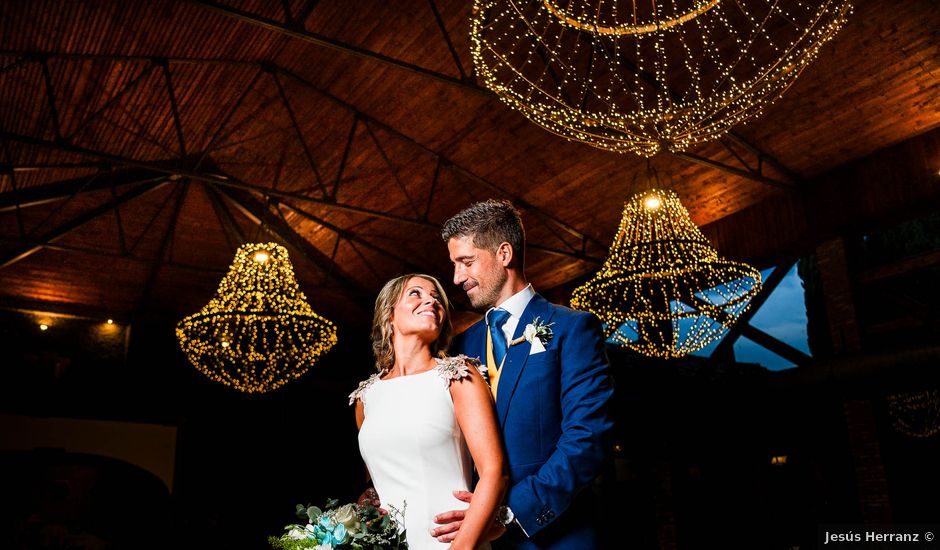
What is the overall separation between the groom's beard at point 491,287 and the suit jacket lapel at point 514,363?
113 mm

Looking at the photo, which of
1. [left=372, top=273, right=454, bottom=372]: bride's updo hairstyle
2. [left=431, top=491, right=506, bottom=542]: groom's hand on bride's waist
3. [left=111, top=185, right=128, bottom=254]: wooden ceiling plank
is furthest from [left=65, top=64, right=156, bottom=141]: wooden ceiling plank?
[left=431, top=491, right=506, bottom=542]: groom's hand on bride's waist

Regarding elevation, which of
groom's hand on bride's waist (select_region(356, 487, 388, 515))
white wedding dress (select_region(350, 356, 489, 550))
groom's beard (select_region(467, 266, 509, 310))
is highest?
groom's beard (select_region(467, 266, 509, 310))

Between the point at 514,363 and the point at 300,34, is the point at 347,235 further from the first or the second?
the point at 514,363

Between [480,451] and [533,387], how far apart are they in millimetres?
221

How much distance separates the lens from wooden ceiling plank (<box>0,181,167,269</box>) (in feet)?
36.4

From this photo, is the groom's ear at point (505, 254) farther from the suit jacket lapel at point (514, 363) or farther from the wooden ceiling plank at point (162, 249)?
the wooden ceiling plank at point (162, 249)

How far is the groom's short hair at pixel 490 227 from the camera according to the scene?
2.20 m

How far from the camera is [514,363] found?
2072mm

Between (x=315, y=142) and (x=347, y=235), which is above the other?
(x=315, y=142)

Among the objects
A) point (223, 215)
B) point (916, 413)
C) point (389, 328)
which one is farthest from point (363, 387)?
point (916, 413)

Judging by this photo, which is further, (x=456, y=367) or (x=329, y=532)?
(x=456, y=367)

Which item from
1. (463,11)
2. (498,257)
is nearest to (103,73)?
(463,11)

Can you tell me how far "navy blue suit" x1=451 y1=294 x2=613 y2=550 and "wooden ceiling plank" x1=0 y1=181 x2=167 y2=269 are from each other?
34.9 feet

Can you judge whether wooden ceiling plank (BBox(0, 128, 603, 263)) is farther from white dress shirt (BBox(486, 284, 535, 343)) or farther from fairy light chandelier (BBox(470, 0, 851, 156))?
white dress shirt (BBox(486, 284, 535, 343))
